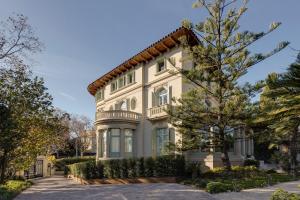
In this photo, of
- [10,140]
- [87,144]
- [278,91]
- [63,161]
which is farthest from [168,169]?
[87,144]

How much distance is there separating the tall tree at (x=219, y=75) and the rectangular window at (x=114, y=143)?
9.09m

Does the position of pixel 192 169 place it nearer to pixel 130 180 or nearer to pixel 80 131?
pixel 130 180

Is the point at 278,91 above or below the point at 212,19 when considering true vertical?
below

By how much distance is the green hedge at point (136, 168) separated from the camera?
2189cm

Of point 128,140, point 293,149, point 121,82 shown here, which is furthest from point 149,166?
point 121,82

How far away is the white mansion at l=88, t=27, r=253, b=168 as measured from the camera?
25531mm

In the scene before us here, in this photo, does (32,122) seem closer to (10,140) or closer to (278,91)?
(10,140)

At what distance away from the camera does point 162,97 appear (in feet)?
90.6

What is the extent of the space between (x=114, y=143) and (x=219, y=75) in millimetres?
12547

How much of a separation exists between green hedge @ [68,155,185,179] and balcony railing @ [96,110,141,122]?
4233 mm

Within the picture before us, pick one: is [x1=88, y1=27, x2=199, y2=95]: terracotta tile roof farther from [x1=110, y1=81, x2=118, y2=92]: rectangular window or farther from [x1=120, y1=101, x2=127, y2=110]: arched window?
[x1=120, y1=101, x2=127, y2=110]: arched window

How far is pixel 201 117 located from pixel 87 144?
41813 mm

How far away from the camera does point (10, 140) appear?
18.5 meters

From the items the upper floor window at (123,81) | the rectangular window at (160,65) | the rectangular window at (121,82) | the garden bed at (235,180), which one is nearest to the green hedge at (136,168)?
the garden bed at (235,180)
